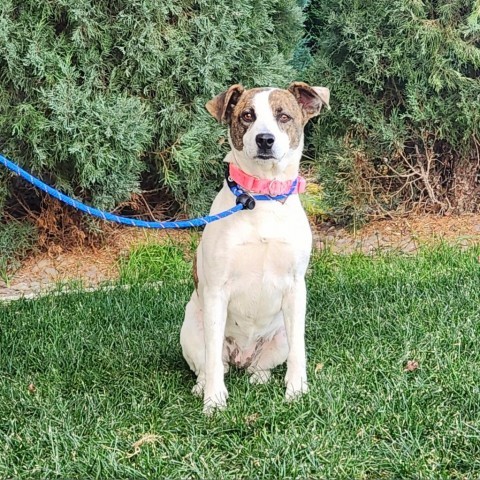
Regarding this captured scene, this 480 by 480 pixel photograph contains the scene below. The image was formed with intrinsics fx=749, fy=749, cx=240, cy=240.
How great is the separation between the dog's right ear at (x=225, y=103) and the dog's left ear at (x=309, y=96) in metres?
0.27

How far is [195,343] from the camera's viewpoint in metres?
3.70

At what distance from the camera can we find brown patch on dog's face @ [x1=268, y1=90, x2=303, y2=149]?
3.47 meters

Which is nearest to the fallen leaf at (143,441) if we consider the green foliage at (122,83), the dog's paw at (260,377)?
the dog's paw at (260,377)

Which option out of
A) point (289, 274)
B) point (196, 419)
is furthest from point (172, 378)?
point (289, 274)

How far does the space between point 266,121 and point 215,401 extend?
1.28m

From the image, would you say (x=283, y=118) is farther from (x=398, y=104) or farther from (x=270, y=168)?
(x=398, y=104)

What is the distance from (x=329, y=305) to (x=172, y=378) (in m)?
1.47

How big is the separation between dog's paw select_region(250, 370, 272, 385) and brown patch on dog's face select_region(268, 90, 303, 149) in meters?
1.16

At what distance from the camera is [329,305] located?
16.0ft

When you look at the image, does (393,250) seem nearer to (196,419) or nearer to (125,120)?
(125,120)

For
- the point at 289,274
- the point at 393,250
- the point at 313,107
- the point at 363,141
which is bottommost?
the point at 393,250

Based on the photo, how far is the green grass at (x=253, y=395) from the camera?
2783mm

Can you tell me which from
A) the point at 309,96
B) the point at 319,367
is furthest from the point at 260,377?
the point at 309,96

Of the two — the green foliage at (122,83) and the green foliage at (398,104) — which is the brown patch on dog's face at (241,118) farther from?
the green foliage at (398,104)
